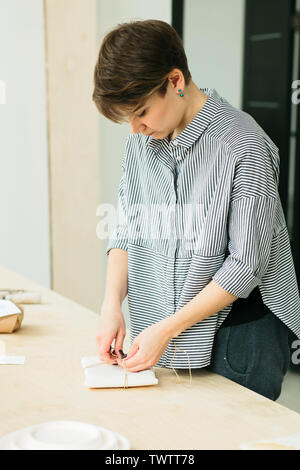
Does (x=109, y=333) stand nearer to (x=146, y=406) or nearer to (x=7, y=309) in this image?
(x=146, y=406)

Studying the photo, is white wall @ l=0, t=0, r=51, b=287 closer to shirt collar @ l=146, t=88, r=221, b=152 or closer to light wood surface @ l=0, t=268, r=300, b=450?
light wood surface @ l=0, t=268, r=300, b=450

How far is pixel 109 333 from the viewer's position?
4.81ft

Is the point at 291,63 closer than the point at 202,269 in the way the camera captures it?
No

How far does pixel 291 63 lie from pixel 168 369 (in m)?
1.48

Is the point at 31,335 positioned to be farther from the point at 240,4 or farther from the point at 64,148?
the point at 64,148

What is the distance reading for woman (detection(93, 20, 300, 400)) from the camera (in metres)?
1.30

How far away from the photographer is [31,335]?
68.4 inches

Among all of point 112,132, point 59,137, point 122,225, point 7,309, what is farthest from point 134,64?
point 59,137

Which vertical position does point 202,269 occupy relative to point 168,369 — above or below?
above

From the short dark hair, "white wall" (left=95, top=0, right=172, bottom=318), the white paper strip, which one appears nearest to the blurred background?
"white wall" (left=95, top=0, right=172, bottom=318)

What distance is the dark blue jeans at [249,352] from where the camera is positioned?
146 centimetres

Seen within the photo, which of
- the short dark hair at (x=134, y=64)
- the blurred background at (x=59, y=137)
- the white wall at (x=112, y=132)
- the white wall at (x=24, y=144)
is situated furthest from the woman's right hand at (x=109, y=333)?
the white wall at (x=24, y=144)

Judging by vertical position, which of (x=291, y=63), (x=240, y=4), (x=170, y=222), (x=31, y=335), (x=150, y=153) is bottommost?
(x=31, y=335)

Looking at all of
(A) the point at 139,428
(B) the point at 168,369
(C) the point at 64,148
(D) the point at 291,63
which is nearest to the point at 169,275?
(B) the point at 168,369
